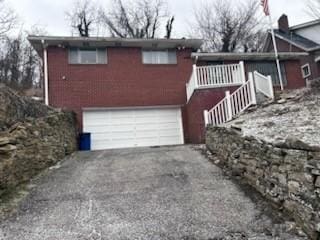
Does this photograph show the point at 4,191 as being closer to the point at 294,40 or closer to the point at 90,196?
the point at 90,196

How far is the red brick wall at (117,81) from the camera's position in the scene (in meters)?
11.6

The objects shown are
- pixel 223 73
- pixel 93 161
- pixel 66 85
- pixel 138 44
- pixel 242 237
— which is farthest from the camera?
pixel 138 44

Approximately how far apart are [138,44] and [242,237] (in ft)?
34.7

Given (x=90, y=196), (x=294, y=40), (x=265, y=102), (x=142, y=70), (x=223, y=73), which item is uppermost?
(x=294, y=40)

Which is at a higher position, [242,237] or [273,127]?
[273,127]

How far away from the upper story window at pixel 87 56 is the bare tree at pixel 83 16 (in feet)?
44.7

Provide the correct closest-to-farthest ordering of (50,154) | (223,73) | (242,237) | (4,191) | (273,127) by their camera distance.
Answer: (242,237)
(4,191)
(273,127)
(50,154)
(223,73)

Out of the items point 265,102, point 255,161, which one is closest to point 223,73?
point 265,102

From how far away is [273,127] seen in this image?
17.2 feet

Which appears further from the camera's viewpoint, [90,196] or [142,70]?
[142,70]

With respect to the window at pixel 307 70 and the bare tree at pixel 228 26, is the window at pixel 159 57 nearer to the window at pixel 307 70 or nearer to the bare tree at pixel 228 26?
the window at pixel 307 70

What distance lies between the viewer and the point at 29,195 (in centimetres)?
476

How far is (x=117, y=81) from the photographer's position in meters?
A: 12.2

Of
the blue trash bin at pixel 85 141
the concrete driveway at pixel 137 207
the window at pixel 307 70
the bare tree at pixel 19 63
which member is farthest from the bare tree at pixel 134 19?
the concrete driveway at pixel 137 207
